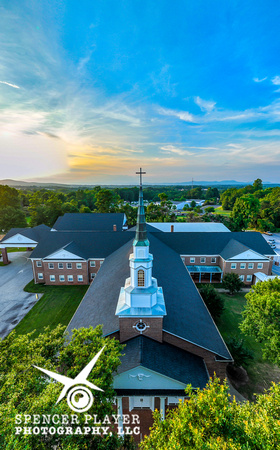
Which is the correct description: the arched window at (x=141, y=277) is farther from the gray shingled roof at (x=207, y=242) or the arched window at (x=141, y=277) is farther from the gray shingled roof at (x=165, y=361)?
the gray shingled roof at (x=207, y=242)

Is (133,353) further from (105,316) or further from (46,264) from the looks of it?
(46,264)

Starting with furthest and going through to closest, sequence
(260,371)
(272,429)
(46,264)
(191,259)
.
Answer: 1. (191,259)
2. (46,264)
3. (260,371)
4. (272,429)

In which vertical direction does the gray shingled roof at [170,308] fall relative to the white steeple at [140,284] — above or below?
below

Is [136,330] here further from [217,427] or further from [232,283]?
[232,283]

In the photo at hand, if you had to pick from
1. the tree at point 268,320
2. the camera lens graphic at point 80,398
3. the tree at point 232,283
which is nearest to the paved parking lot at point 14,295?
the camera lens graphic at point 80,398

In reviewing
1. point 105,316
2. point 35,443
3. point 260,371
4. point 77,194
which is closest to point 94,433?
point 35,443

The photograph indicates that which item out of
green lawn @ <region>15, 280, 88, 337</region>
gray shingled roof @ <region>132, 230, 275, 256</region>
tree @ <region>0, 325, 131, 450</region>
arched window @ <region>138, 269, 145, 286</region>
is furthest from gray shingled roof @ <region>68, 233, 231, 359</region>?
gray shingled roof @ <region>132, 230, 275, 256</region>
